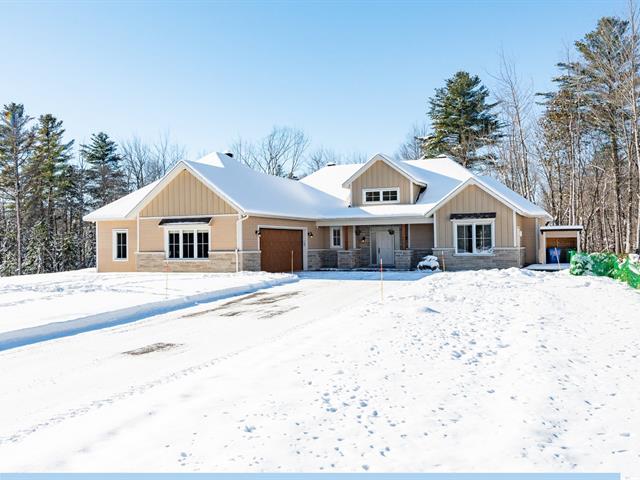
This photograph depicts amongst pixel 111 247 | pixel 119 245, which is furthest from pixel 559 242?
pixel 111 247

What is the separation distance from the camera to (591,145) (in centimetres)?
3650

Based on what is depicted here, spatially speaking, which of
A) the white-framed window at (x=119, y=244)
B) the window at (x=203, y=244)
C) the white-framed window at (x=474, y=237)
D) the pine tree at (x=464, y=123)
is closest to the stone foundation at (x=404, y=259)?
the white-framed window at (x=474, y=237)

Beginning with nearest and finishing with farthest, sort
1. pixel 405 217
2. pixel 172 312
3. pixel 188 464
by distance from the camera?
pixel 188 464, pixel 172 312, pixel 405 217

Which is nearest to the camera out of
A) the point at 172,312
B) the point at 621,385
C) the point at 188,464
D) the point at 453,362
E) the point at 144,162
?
the point at 188,464

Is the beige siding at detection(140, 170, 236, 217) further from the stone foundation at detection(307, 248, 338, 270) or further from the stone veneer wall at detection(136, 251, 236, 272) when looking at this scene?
the stone foundation at detection(307, 248, 338, 270)

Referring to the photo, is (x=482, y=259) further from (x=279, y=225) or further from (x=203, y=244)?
(x=203, y=244)

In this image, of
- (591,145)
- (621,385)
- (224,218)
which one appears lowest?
(621,385)

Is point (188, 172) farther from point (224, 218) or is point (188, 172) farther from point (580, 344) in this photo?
point (580, 344)

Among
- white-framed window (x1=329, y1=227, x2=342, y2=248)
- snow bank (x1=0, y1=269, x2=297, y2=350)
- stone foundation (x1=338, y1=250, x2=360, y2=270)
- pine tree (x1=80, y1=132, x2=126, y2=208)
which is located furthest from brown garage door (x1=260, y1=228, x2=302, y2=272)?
pine tree (x1=80, y1=132, x2=126, y2=208)

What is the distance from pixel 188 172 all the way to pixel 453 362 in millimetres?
19060

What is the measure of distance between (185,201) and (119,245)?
504cm

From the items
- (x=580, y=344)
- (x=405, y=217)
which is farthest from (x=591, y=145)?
(x=580, y=344)

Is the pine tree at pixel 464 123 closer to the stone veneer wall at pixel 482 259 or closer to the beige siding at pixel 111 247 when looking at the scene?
the stone veneer wall at pixel 482 259

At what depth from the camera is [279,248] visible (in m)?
24.2
